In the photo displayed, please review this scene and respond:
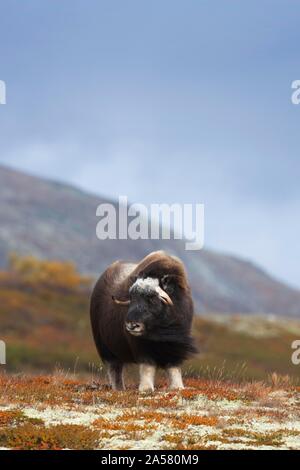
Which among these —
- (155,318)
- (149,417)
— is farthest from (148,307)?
(149,417)

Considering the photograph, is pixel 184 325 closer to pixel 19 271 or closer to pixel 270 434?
pixel 270 434

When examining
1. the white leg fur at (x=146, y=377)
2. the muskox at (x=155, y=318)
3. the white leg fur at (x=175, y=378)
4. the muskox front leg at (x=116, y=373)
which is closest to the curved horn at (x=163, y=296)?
A: the muskox at (x=155, y=318)

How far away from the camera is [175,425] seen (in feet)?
41.7

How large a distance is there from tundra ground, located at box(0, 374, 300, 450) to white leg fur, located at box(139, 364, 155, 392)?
274mm

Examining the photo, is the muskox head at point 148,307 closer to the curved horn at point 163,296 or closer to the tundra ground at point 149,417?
the curved horn at point 163,296

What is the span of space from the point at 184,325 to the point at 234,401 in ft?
7.58

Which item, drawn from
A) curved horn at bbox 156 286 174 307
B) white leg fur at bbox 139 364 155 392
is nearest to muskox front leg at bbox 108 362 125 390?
white leg fur at bbox 139 364 155 392

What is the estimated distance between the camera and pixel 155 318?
16.8m

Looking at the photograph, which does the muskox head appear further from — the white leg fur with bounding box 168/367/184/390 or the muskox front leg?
the muskox front leg

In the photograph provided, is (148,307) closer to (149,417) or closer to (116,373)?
(116,373)

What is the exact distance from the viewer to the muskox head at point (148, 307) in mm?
16602

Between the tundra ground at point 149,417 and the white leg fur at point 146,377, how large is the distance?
10.8 inches

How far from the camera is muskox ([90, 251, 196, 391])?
1678cm

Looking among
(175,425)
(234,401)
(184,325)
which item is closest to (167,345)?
(184,325)
